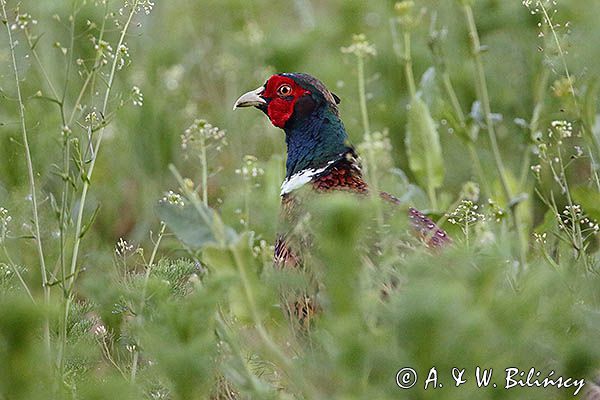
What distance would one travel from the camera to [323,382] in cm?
216

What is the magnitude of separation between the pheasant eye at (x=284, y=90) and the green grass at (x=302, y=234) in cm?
27

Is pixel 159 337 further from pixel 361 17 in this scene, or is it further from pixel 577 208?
pixel 361 17

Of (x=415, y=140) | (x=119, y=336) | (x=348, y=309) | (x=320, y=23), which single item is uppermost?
(x=320, y=23)

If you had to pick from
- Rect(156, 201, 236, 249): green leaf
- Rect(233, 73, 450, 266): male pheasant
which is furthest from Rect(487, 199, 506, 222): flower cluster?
Rect(156, 201, 236, 249): green leaf

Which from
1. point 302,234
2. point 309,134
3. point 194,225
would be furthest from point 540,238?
point 194,225

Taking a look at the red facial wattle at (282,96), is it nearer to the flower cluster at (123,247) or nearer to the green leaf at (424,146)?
the green leaf at (424,146)

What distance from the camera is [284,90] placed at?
3.81m

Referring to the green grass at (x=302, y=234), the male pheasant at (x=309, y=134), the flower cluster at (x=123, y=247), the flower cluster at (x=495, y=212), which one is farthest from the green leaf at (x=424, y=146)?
the flower cluster at (x=123, y=247)

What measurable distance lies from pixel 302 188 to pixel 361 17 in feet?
9.28

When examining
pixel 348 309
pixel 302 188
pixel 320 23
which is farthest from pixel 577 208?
pixel 320 23

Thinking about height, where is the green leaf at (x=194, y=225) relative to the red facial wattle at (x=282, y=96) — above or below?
below

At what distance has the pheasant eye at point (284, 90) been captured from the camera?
3797 millimetres

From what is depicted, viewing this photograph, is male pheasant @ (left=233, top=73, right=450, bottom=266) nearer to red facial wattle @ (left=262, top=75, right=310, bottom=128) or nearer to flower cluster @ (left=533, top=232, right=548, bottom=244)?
red facial wattle @ (left=262, top=75, right=310, bottom=128)

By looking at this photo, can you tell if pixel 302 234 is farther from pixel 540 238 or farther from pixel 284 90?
pixel 284 90
